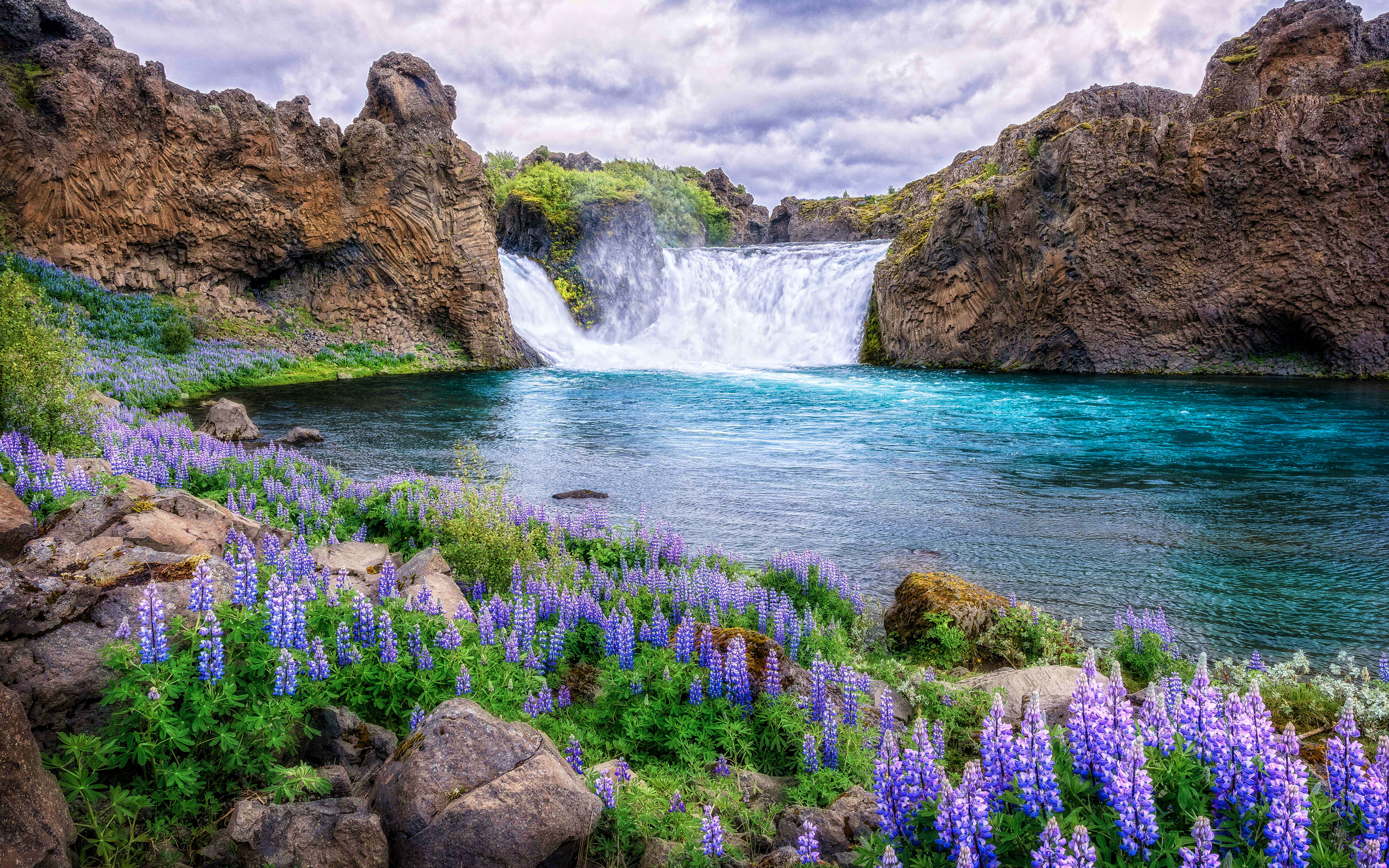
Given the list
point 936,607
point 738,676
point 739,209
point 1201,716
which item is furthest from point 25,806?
point 739,209

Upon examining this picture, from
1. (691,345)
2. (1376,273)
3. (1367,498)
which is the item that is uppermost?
(1376,273)

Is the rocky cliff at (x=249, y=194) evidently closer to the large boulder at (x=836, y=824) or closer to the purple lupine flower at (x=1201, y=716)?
the large boulder at (x=836, y=824)

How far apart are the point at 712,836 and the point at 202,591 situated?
2879 mm

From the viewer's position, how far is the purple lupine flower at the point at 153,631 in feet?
11.3

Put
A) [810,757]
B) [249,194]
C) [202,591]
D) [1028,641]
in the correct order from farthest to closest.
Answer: [249,194], [1028,641], [810,757], [202,591]

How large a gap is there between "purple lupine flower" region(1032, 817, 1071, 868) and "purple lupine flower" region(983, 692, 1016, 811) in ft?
1.19

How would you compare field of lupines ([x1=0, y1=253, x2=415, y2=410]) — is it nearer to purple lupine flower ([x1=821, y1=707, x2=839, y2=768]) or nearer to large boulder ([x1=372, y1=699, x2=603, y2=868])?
large boulder ([x1=372, y1=699, x2=603, y2=868])

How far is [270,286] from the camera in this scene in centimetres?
3769

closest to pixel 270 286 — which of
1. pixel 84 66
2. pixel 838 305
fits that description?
pixel 84 66

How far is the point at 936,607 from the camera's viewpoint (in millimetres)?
7246

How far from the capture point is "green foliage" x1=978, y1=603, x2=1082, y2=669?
695cm

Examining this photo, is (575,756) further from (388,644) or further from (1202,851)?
(1202,851)

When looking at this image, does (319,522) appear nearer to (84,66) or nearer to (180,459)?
(180,459)

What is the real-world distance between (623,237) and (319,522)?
4636cm
